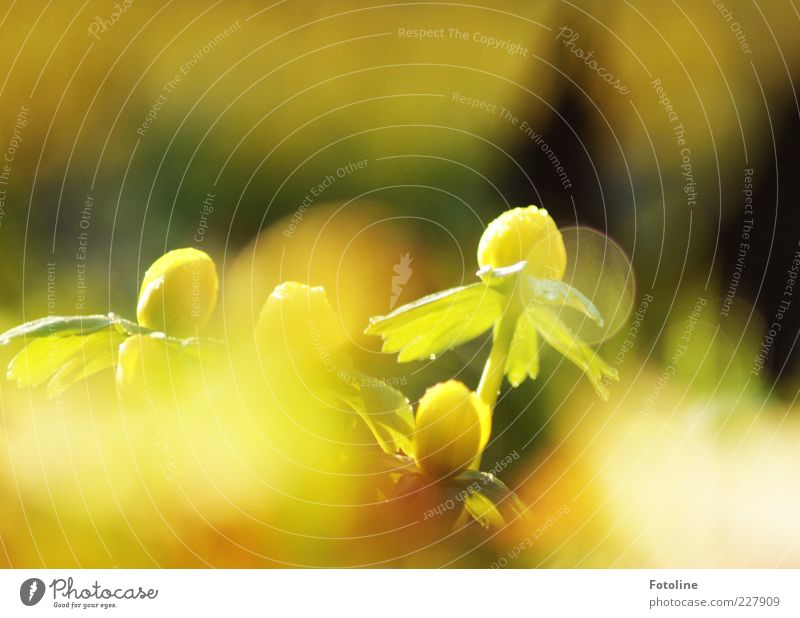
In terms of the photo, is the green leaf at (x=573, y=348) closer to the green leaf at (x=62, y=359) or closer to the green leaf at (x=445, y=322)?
the green leaf at (x=445, y=322)

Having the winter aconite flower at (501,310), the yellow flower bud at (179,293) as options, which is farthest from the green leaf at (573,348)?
the yellow flower bud at (179,293)

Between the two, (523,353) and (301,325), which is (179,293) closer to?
(301,325)

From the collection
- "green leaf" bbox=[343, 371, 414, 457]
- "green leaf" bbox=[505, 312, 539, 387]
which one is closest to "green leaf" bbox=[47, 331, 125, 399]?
"green leaf" bbox=[343, 371, 414, 457]

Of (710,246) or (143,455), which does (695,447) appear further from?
(143,455)

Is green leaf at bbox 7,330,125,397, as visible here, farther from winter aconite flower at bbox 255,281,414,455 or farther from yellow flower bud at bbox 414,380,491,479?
yellow flower bud at bbox 414,380,491,479

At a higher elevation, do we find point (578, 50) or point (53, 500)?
point (578, 50)
